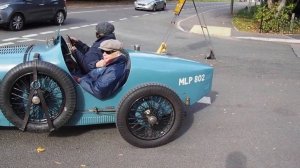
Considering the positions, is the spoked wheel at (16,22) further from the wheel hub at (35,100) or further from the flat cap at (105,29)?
the wheel hub at (35,100)

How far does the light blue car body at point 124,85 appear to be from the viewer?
4.87 metres

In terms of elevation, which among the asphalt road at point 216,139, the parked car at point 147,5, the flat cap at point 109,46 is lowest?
the parked car at point 147,5

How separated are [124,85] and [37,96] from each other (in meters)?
1.00

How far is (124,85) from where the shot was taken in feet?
16.3

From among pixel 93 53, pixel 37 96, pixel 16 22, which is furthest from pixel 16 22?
pixel 37 96

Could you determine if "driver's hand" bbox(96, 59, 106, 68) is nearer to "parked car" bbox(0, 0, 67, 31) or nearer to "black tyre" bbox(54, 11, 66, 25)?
"parked car" bbox(0, 0, 67, 31)

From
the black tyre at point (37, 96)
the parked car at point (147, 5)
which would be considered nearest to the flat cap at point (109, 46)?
the black tyre at point (37, 96)

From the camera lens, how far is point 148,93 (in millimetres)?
4730

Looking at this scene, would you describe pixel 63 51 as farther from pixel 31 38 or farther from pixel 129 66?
pixel 31 38

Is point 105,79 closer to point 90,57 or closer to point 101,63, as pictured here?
point 101,63

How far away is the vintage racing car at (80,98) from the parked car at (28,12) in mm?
10289

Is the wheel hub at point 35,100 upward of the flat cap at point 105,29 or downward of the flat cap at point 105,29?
downward

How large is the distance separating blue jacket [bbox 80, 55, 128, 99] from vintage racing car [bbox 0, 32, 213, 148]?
0.07 m

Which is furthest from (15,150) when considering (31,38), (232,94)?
(31,38)
